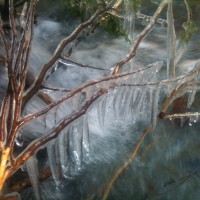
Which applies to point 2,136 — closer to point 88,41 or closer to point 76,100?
point 76,100

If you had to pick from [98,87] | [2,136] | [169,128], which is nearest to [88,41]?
[169,128]

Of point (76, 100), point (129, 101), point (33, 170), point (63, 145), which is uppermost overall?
point (76, 100)

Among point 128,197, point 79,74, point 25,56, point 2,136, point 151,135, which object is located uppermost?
point 25,56

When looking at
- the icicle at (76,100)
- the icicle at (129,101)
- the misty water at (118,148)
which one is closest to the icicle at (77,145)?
the misty water at (118,148)

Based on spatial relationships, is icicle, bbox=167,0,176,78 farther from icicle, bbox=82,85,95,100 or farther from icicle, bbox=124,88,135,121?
icicle, bbox=82,85,95,100

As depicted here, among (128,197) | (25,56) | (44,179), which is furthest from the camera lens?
(128,197)

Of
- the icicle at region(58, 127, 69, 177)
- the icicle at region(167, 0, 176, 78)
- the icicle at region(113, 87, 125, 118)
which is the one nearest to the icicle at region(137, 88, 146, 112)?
the icicle at region(113, 87, 125, 118)

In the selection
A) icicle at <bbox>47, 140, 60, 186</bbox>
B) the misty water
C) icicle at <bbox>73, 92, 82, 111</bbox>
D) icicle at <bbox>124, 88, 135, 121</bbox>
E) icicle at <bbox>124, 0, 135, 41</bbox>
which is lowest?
the misty water

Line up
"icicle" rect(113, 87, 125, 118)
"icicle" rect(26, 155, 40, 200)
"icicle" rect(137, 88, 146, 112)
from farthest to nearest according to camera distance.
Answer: "icicle" rect(137, 88, 146, 112)
"icicle" rect(113, 87, 125, 118)
"icicle" rect(26, 155, 40, 200)

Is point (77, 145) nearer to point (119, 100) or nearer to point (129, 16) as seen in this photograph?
point (119, 100)

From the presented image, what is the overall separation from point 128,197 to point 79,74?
5.62 ft

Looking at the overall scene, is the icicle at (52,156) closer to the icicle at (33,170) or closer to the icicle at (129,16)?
the icicle at (33,170)

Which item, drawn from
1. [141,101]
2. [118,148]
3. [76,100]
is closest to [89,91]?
[76,100]

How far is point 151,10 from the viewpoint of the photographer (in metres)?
5.59
